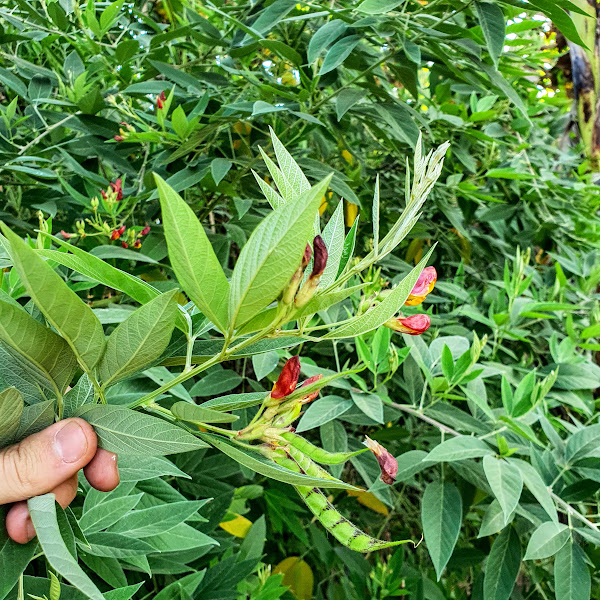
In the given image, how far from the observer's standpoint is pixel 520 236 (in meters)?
1.33

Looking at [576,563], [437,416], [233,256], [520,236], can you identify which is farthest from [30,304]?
[520,236]

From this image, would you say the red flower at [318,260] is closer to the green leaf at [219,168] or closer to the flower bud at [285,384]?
the flower bud at [285,384]

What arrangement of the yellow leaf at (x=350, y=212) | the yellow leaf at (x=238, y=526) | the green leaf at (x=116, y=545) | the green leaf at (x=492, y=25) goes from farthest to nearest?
1. the yellow leaf at (x=350, y=212)
2. the yellow leaf at (x=238, y=526)
3. the green leaf at (x=492, y=25)
4. the green leaf at (x=116, y=545)

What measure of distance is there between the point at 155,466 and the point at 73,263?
0.17m

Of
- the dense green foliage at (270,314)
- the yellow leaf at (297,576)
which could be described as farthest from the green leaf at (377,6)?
the yellow leaf at (297,576)

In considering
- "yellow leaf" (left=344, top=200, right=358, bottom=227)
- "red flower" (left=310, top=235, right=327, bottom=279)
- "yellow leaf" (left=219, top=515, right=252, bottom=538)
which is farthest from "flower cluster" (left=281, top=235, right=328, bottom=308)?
"yellow leaf" (left=344, top=200, right=358, bottom=227)

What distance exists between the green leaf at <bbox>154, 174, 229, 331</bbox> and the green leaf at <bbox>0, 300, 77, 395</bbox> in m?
0.08

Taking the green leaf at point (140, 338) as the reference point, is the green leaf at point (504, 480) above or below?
below

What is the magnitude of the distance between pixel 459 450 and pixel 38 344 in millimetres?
482

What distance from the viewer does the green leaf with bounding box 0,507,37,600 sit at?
12.1 inches

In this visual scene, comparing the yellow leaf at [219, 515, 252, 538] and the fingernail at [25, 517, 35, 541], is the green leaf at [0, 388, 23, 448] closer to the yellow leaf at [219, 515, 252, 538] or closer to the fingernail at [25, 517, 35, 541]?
the fingernail at [25, 517, 35, 541]

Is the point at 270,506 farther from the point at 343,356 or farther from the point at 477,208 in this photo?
A: the point at 477,208

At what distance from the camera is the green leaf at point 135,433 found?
0.91 ft

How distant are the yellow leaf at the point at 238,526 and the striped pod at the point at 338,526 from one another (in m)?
0.70
